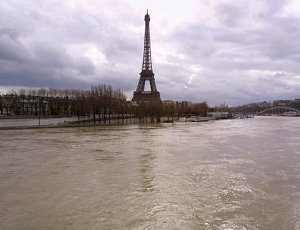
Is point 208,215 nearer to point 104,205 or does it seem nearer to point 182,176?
point 104,205

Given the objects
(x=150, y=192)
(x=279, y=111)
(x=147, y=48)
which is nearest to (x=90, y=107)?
(x=147, y=48)

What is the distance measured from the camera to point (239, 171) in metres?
15.6

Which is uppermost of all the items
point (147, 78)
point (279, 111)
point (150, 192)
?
point (147, 78)

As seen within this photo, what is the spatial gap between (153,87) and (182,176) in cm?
7756

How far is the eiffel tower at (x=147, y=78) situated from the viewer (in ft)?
288

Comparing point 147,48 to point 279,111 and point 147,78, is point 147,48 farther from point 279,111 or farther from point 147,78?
point 279,111

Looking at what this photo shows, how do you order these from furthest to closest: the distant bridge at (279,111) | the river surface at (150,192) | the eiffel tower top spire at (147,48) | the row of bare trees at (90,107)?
the distant bridge at (279,111)
the eiffel tower top spire at (147,48)
the row of bare trees at (90,107)
the river surface at (150,192)

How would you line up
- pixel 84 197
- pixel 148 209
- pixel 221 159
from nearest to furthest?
1. pixel 148 209
2. pixel 84 197
3. pixel 221 159

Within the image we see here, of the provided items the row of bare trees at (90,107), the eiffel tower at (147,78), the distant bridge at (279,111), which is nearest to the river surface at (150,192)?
the row of bare trees at (90,107)

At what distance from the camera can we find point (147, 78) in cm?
9056

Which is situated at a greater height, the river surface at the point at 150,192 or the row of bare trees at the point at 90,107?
the row of bare trees at the point at 90,107

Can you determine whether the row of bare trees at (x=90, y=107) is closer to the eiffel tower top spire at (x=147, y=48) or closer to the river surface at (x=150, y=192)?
the eiffel tower top spire at (x=147, y=48)

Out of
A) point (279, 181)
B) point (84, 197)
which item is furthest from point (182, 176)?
point (84, 197)

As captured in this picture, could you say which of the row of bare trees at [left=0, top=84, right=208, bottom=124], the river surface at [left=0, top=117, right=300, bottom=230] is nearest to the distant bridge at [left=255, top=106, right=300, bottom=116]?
the row of bare trees at [left=0, top=84, right=208, bottom=124]
